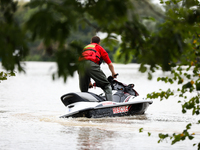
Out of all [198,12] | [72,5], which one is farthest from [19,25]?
[198,12]

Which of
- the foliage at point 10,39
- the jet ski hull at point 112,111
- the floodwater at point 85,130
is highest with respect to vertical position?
the foliage at point 10,39

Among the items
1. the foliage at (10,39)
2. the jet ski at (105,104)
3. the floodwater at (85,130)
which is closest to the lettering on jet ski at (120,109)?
the jet ski at (105,104)

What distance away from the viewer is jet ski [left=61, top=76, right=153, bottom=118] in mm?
9617

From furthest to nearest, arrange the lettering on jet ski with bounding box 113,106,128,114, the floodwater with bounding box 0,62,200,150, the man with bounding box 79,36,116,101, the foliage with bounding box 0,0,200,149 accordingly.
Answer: the lettering on jet ski with bounding box 113,106,128,114 < the man with bounding box 79,36,116,101 < the floodwater with bounding box 0,62,200,150 < the foliage with bounding box 0,0,200,149

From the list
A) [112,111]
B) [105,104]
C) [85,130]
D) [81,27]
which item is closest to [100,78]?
[105,104]

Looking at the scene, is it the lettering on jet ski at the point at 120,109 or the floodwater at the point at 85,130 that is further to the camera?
the lettering on jet ski at the point at 120,109

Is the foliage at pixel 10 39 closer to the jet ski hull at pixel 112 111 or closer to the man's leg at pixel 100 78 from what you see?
the jet ski hull at pixel 112 111

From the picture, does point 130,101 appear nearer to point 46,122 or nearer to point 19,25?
point 46,122

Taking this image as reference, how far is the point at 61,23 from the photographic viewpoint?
3.99 m

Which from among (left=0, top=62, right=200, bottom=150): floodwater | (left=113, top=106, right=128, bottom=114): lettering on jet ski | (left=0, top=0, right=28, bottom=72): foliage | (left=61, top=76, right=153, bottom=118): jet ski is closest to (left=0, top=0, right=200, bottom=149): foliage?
(left=0, top=0, right=28, bottom=72): foliage

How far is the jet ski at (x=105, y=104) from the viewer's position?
9.62 metres

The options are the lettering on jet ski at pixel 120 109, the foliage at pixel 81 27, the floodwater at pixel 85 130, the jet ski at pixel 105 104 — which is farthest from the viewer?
the lettering on jet ski at pixel 120 109

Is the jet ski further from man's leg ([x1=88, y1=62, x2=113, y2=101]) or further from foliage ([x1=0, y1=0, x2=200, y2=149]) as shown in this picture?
foliage ([x1=0, y1=0, x2=200, y2=149])

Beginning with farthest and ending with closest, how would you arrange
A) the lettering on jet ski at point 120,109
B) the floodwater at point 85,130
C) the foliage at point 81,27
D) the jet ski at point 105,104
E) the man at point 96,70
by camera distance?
1. the lettering on jet ski at point 120,109
2. the man at point 96,70
3. the jet ski at point 105,104
4. the floodwater at point 85,130
5. the foliage at point 81,27
